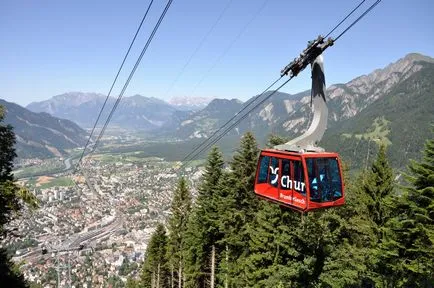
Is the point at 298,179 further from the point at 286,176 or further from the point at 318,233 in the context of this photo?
the point at 318,233

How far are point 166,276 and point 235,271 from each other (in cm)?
2288

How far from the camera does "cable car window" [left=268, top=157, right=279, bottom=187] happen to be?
14484 millimetres

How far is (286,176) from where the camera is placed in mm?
13820

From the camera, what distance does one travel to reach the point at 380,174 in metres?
25.4

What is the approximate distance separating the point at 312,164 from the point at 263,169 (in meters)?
3.39

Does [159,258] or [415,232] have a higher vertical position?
[415,232]

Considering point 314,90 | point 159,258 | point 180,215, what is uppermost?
point 314,90

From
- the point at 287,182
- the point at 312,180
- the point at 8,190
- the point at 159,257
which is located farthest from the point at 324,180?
the point at 159,257

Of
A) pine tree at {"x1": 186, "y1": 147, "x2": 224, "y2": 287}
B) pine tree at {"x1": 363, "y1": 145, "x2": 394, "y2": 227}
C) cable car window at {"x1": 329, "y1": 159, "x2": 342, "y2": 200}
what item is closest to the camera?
cable car window at {"x1": 329, "y1": 159, "x2": 342, "y2": 200}

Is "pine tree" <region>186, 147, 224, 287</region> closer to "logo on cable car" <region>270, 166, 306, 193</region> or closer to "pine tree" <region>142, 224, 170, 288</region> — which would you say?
"pine tree" <region>142, 224, 170, 288</region>

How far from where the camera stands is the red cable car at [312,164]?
12.5m

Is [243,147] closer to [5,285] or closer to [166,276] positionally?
[5,285]

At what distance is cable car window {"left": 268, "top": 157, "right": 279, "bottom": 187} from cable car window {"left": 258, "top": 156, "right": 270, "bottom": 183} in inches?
14.8

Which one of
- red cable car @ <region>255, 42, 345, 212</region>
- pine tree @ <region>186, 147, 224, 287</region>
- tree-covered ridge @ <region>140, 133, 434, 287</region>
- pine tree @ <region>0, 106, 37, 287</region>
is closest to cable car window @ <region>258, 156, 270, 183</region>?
red cable car @ <region>255, 42, 345, 212</region>
